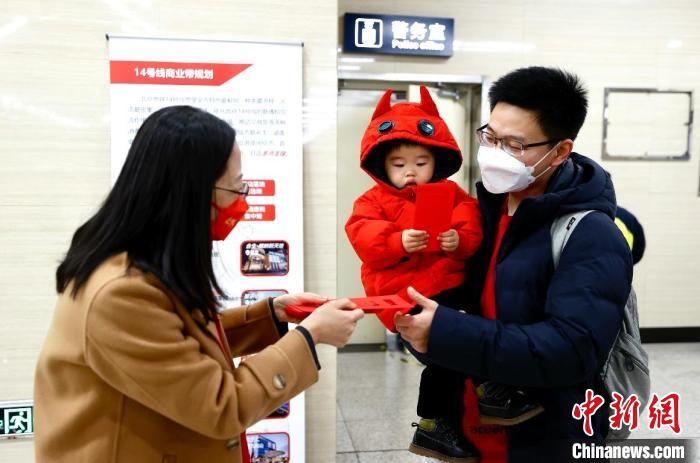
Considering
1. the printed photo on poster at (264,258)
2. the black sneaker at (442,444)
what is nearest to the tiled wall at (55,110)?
the printed photo on poster at (264,258)

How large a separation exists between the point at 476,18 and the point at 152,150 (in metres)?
4.46

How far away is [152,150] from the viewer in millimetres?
1055

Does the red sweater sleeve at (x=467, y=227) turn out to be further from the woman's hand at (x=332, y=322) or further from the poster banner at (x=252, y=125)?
the poster banner at (x=252, y=125)

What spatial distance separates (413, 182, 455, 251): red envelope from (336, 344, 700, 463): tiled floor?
207 cm

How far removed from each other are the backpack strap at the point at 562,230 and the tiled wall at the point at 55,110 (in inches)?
64.6

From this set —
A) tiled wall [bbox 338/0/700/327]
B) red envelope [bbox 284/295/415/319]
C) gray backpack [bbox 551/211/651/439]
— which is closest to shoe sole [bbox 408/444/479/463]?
gray backpack [bbox 551/211/651/439]

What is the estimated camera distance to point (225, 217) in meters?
1.26

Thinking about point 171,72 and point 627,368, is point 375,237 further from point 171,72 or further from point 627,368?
point 171,72

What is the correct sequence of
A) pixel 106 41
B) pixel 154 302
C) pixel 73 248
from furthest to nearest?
Result: pixel 106 41
pixel 73 248
pixel 154 302

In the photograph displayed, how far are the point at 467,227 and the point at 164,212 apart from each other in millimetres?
891

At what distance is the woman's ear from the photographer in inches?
53.6

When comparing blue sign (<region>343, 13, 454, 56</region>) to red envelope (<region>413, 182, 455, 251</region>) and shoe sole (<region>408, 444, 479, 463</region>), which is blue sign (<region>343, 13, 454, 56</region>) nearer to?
red envelope (<region>413, 182, 455, 251</region>)

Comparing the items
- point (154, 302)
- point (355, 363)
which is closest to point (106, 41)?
point (154, 302)

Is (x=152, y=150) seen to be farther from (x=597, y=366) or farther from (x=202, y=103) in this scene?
(x=202, y=103)
